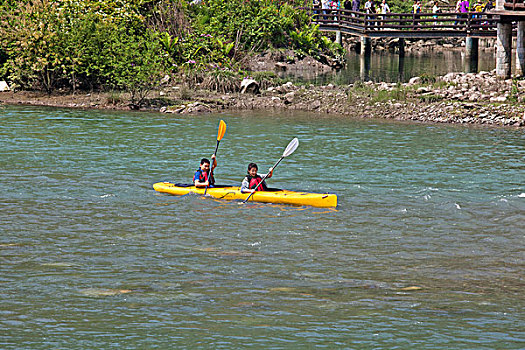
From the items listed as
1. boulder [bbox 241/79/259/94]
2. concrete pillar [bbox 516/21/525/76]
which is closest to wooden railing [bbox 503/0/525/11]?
concrete pillar [bbox 516/21/525/76]

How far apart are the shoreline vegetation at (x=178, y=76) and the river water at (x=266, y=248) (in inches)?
186

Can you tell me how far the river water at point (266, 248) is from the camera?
8.78 metres

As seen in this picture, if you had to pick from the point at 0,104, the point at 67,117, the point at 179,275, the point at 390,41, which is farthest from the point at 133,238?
the point at 390,41

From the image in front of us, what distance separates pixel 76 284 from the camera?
10.2 m

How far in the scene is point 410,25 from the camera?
37.1m

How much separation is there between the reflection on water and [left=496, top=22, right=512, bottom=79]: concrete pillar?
2.98m

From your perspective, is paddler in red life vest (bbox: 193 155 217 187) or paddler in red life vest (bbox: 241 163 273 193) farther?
paddler in red life vest (bbox: 193 155 217 187)

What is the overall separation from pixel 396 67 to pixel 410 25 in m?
3.76

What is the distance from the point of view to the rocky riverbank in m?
24.5

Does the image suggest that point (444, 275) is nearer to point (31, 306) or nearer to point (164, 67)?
point (31, 306)

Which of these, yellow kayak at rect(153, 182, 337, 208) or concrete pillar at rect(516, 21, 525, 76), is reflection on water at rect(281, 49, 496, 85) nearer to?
concrete pillar at rect(516, 21, 525, 76)

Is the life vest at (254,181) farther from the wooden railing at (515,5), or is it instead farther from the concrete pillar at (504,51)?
the concrete pillar at (504,51)

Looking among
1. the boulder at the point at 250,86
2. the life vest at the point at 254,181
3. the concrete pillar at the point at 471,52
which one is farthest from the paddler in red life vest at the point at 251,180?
the concrete pillar at the point at 471,52

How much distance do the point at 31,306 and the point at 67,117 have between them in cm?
1695
